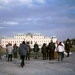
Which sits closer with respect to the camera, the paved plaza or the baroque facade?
the paved plaza

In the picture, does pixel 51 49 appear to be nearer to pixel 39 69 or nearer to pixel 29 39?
pixel 39 69

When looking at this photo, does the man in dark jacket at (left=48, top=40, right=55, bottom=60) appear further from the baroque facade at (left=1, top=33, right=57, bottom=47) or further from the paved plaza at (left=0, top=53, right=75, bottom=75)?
the baroque facade at (left=1, top=33, right=57, bottom=47)

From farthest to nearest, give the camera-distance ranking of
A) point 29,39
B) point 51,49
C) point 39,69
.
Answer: point 29,39
point 51,49
point 39,69

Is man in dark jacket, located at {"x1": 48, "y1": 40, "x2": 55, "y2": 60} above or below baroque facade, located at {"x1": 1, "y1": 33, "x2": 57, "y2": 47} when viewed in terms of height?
below

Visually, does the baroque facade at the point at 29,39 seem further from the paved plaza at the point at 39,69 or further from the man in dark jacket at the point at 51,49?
the paved plaza at the point at 39,69

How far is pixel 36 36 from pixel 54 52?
16346 cm

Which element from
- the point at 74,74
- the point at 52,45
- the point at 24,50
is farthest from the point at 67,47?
the point at 74,74

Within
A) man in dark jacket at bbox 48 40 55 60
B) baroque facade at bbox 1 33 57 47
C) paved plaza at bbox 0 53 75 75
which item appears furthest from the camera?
baroque facade at bbox 1 33 57 47

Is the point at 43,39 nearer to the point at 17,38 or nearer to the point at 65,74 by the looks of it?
the point at 17,38

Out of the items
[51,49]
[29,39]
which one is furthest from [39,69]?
[29,39]

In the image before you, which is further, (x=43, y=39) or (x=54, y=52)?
(x=43, y=39)

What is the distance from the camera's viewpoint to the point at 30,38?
17988 centimetres

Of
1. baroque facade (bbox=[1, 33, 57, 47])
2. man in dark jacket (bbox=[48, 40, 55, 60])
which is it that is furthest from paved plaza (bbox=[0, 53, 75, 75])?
baroque facade (bbox=[1, 33, 57, 47])

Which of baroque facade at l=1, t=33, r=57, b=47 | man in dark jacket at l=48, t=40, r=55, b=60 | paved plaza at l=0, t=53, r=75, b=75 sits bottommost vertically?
paved plaza at l=0, t=53, r=75, b=75
